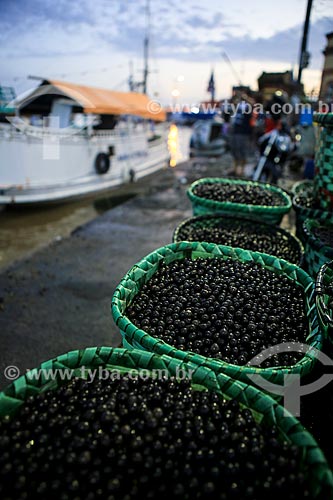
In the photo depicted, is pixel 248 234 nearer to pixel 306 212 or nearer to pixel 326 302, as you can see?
pixel 306 212

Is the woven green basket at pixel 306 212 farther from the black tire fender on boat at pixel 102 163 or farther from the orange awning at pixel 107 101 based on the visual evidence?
the black tire fender on boat at pixel 102 163

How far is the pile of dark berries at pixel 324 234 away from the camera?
291cm

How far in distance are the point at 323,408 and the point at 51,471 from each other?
1.45 m

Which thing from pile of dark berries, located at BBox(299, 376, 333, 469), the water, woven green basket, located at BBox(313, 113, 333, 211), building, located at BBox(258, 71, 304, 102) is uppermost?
building, located at BBox(258, 71, 304, 102)

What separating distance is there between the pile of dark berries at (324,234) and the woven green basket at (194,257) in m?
0.51

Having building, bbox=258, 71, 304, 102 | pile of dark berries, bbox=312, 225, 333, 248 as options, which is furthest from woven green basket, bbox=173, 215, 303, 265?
building, bbox=258, 71, 304, 102

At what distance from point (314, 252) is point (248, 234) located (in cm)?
78

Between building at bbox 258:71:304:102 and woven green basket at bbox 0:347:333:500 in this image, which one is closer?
woven green basket at bbox 0:347:333:500

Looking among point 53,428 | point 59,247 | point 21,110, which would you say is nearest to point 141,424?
point 53,428

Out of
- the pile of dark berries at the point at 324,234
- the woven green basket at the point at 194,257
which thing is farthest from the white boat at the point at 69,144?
the pile of dark berries at the point at 324,234

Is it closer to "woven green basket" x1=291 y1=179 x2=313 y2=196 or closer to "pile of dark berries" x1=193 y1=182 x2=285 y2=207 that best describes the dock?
"pile of dark berries" x1=193 y1=182 x2=285 y2=207

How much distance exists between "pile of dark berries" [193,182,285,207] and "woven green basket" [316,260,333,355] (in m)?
2.03

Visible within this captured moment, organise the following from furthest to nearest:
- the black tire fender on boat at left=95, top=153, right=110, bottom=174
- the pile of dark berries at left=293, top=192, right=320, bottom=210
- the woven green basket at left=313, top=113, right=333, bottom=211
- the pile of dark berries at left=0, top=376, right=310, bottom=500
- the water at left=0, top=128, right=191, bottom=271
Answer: the black tire fender on boat at left=95, top=153, right=110, bottom=174
the water at left=0, top=128, right=191, bottom=271
the pile of dark berries at left=293, top=192, right=320, bottom=210
the woven green basket at left=313, top=113, right=333, bottom=211
the pile of dark berries at left=0, top=376, right=310, bottom=500

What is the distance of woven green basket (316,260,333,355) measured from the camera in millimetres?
1790
